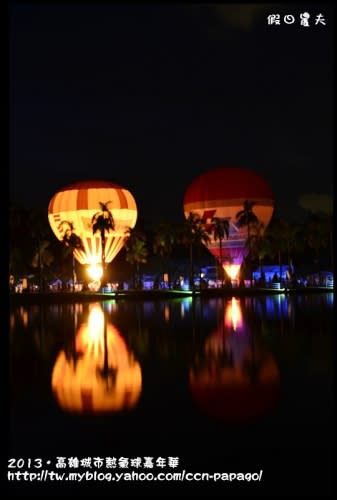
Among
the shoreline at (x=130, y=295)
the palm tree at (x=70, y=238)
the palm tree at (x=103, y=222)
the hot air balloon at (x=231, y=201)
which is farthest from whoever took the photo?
the hot air balloon at (x=231, y=201)

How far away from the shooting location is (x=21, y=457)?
8352 millimetres

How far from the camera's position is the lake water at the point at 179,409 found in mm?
7895

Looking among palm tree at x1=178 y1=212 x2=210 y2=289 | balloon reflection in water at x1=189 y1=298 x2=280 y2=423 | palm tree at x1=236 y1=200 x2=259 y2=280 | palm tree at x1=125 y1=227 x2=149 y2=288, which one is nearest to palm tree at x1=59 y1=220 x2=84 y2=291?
Result: palm tree at x1=125 y1=227 x2=149 y2=288

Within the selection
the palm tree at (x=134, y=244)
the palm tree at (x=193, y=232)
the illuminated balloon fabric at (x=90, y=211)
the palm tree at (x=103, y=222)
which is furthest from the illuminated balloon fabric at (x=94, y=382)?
the palm tree at (x=134, y=244)

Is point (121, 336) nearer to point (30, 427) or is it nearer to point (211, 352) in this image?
point (211, 352)

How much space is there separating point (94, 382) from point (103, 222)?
60.1 meters

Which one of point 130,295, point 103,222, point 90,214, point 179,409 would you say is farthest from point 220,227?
→ point 179,409

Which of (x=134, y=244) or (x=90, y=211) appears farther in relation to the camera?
(x=134, y=244)

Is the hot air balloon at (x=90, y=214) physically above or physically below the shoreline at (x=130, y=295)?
above

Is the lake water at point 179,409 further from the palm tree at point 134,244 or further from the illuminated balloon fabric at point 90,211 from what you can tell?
the palm tree at point 134,244

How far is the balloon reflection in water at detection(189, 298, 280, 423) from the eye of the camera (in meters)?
10.7

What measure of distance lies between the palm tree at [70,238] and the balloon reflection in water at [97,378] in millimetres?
55408

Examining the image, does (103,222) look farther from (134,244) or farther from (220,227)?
(134,244)

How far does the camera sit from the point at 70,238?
75062mm
